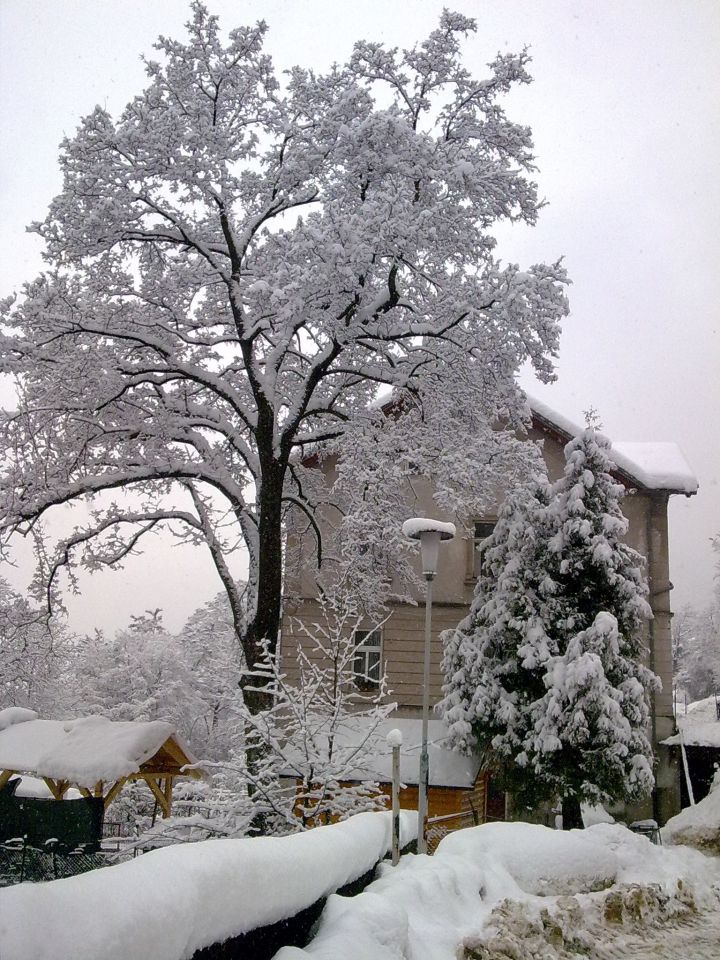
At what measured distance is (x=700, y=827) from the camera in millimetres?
15547

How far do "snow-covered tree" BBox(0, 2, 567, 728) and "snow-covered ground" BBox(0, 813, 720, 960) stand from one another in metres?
4.58

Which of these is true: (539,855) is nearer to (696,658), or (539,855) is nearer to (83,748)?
(83,748)

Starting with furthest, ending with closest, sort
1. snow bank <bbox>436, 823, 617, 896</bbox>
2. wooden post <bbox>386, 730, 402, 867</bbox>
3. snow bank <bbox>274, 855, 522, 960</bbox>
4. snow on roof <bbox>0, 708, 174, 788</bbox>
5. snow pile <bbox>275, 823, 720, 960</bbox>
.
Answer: snow on roof <bbox>0, 708, 174, 788</bbox> < snow bank <bbox>436, 823, 617, 896</bbox> < wooden post <bbox>386, 730, 402, 867</bbox> < snow pile <bbox>275, 823, 720, 960</bbox> < snow bank <bbox>274, 855, 522, 960</bbox>

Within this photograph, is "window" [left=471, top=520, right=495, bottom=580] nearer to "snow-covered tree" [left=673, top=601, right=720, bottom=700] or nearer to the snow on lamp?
the snow on lamp

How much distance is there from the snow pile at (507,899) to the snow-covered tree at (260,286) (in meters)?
4.38

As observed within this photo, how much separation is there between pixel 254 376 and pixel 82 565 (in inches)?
188

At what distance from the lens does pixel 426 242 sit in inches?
494

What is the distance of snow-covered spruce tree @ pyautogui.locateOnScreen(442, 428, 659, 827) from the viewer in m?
16.7

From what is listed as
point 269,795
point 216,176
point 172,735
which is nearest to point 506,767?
point 172,735

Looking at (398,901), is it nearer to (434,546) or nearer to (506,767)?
(434,546)

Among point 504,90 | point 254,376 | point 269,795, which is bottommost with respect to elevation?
point 269,795

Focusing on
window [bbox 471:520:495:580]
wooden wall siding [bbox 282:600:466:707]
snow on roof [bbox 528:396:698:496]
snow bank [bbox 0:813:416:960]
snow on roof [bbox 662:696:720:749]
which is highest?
snow on roof [bbox 528:396:698:496]

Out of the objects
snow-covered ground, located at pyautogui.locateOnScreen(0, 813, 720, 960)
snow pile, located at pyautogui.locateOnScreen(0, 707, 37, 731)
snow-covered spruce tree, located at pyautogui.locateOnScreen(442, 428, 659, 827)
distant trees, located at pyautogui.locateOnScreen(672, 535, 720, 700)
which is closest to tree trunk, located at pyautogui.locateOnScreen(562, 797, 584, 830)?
snow-covered spruce tree, located at pyautogui.locateOnScreen(442, 428, 659, 827)

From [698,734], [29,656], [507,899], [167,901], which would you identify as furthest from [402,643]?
[167,901]
